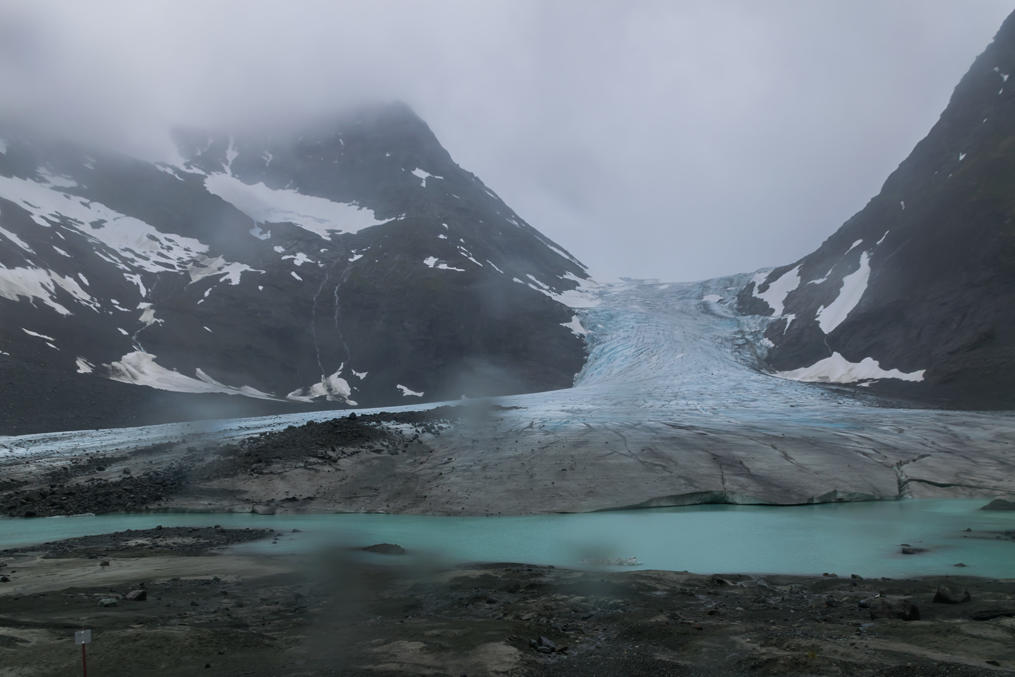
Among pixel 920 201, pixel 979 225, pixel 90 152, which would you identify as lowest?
pixel 979 225

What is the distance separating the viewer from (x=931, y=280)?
6800 centimetres

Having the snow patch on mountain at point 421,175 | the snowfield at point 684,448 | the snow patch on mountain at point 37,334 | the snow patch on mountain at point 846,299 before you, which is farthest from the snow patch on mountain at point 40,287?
the snow patch on mountain at point 846,299

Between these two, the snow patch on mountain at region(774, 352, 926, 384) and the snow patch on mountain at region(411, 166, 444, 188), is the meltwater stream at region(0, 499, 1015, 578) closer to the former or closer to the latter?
the snow patch on mountain at region(774, 352, 926, 384)

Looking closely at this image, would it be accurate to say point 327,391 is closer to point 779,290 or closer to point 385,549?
point 779,290

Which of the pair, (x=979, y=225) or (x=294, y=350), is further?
(x=294, y=350)

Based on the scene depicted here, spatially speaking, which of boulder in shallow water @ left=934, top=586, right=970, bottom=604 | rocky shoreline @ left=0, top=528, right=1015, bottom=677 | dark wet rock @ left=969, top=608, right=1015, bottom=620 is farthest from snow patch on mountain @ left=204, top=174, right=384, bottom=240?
dark wet rock @ left=969, top=608, right=1015, bottom=620

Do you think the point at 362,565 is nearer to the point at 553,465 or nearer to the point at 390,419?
the point at 553,465

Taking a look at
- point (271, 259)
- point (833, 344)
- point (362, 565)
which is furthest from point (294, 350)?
point (362, 565)

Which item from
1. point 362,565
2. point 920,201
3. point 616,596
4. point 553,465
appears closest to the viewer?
point 616,596

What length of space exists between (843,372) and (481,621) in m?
61.4

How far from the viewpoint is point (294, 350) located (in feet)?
314

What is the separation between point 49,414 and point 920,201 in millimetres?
86230

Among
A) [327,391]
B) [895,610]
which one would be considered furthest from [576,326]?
[895,610]

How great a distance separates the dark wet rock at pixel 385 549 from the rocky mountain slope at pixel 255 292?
49.7m
